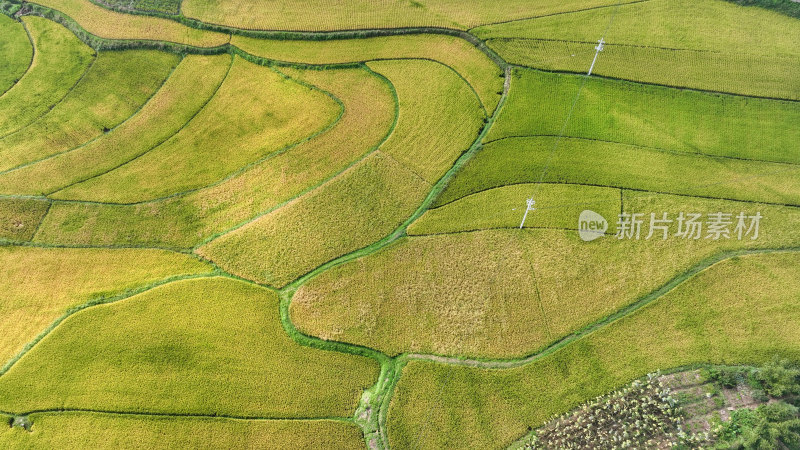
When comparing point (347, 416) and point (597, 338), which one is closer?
point (347, 416)

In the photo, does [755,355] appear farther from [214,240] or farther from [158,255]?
[158,255]

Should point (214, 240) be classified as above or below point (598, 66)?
below

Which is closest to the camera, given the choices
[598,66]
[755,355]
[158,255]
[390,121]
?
[755,355]

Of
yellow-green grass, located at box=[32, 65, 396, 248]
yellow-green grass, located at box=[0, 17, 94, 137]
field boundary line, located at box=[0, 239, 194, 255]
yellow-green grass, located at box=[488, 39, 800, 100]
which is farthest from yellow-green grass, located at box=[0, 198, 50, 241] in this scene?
yellow-green grass, located at box=[488, 39, 800, 100]

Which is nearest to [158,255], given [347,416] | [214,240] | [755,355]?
[214,240]

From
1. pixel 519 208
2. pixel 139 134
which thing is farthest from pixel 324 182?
pixel 139 134

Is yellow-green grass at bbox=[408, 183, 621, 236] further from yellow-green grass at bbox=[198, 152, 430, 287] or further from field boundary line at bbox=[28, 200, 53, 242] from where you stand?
field boundary line at bbox=[28, 200, 53, 242]

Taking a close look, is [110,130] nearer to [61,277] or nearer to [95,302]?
[61,277]
